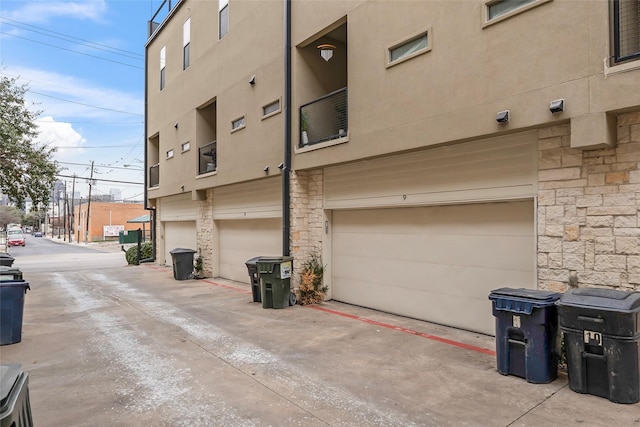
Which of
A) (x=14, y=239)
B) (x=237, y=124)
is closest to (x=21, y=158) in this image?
(x=237, y=124)

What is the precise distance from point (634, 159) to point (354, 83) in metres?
4.86

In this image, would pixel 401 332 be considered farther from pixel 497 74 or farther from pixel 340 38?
pixel 340 38

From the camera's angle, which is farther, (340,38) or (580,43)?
(340,38)

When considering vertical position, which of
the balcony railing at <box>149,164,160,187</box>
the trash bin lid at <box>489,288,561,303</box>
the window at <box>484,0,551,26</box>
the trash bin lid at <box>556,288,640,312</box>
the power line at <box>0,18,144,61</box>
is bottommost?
the trash bin lid at <box>489,288,561,303</box>

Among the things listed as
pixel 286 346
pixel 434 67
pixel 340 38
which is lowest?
pixel 286 346

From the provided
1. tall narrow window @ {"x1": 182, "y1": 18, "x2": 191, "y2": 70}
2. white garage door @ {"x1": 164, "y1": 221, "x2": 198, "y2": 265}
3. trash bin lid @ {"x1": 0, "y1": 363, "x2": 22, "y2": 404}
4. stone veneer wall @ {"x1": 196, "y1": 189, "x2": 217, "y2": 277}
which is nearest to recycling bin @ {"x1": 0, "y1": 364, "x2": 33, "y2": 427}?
trash bin lid @ {"x1": 0, "y1": 363, "x2": 22, "y2": 404}

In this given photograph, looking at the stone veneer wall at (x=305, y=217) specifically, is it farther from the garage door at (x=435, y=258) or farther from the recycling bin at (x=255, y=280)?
the recycling bin at (x=255, y=280)

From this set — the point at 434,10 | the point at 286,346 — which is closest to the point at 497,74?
the point at 434,10

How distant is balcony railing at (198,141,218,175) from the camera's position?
14.0m

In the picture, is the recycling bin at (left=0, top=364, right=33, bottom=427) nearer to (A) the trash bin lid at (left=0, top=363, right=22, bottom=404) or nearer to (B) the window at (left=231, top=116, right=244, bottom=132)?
(A) the trash bin lid at (left=0, top=363, right=22, bottom=404)

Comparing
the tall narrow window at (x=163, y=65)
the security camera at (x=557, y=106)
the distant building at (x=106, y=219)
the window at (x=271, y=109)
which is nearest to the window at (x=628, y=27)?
the security camera at (x=557, y=106)

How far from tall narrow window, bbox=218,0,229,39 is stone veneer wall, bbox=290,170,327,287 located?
624 centimetres

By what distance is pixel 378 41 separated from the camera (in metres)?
7.30

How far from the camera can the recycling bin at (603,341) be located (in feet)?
12.7
